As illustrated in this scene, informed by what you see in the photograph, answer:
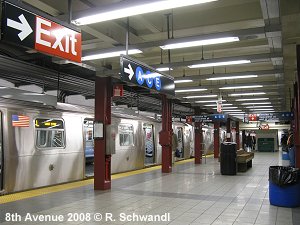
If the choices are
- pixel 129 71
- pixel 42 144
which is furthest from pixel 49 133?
pixel 129 71

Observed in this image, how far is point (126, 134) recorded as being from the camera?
1232 centimetres

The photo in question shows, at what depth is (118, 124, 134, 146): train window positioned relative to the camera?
11914 mm

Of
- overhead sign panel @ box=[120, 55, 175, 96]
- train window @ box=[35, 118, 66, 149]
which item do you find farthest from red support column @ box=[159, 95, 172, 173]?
overhead sign panel @ box=[120, 55, 175, 96]

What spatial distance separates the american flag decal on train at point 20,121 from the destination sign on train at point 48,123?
356 mm

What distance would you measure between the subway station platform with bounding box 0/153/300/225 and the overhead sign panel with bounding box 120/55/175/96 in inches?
93.3

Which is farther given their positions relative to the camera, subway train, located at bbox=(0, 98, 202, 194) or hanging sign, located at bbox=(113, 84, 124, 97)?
hanging sign, located at bbox=(113, 84, 124, 97)

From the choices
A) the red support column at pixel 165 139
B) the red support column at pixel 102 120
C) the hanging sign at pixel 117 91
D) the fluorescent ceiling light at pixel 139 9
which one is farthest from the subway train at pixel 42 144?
the fluorescent ceiling light at pixel 139 9

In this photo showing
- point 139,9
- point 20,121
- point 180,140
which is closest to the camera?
point 139,9

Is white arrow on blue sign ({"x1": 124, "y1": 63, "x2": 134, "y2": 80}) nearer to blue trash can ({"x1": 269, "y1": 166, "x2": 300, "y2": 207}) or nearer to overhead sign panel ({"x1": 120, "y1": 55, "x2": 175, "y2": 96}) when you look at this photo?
overhead sign panel ({"x1": 120, "y1": 55, "x2": 175, "y2": 96})

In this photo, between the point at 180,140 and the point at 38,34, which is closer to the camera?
the point at 38,34

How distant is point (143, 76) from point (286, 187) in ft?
12.0

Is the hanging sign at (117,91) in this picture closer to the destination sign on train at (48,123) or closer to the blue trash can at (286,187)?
the destination sign on train at (48,123)

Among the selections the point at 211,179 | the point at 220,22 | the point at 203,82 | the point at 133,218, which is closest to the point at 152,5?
the point at 220,22

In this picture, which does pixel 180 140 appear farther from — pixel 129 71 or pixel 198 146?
pixel 129 71
